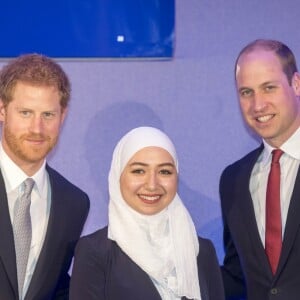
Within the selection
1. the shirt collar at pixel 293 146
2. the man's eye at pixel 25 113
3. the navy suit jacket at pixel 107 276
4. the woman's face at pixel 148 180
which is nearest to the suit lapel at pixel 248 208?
the shirt collar at pixel 293 146

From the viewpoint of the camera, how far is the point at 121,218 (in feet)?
7.54

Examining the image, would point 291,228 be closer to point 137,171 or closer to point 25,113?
point 137,171

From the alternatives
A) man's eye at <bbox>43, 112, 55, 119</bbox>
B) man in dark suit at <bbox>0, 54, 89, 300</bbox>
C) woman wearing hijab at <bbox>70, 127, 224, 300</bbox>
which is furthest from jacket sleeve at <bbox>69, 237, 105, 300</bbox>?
man's eye at <bbox>43, 112, 55, 119</bbox>

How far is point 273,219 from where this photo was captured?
2.46 meters

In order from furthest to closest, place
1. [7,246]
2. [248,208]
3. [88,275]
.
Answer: [248,208] → [7,246] → [88,275]

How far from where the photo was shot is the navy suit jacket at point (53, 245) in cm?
225

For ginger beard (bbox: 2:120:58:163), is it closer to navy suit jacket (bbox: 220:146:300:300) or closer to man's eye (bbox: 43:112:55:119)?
man's eye (bbox: 43:112:55:119)

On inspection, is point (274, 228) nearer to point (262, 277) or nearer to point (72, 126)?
point (262, 277)

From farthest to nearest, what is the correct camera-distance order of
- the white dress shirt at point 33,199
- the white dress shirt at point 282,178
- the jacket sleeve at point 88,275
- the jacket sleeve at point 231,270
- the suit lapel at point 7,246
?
the jacket sleeve at point 231,270, the white dress shirt at point 282,178, the white dress shirt at point 33,199, the suit lapel at point 7,246, the jacket sleeve at point 88,275

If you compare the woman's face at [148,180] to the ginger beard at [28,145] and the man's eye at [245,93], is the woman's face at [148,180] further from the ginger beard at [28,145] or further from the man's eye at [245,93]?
the man's eye at [245,93]

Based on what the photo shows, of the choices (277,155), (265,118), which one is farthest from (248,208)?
(265,118)

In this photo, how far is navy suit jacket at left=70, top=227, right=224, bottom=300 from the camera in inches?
84.6

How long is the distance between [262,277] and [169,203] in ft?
1.51

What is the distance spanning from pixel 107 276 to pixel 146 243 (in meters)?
0.19
